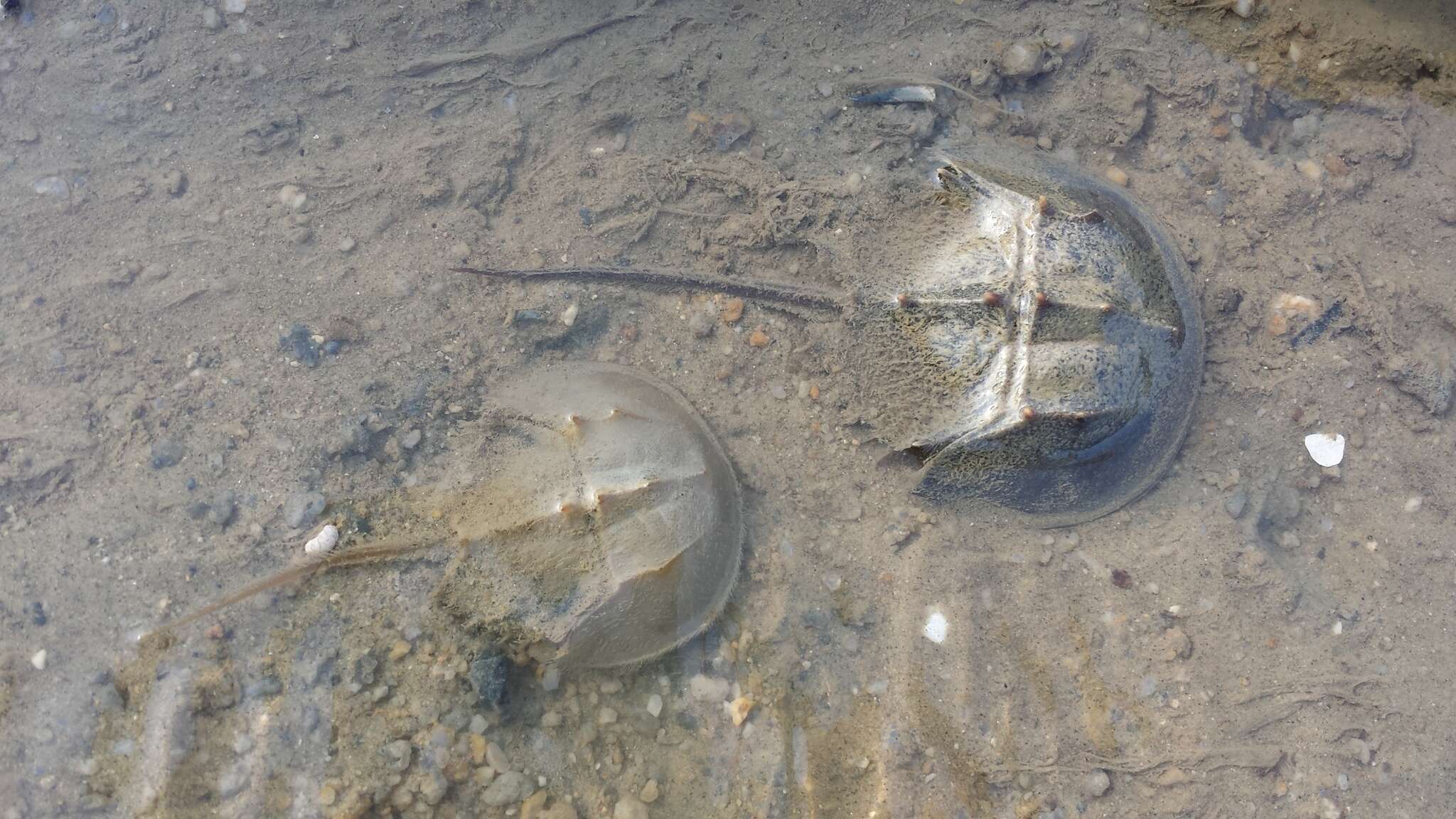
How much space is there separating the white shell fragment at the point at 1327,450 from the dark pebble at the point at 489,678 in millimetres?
3453

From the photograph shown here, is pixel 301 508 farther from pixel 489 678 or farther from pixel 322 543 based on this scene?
pixel 489 678

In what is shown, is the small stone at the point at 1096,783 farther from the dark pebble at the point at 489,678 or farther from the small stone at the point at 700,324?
the small stone at the point at 700,324

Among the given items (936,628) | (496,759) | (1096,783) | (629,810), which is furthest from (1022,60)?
(496,759)

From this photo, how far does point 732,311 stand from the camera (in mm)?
3520

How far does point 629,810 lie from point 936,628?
1366mm

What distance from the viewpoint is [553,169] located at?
356cm

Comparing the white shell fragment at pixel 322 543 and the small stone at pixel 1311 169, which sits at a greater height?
the small stone at pixel 1311 169

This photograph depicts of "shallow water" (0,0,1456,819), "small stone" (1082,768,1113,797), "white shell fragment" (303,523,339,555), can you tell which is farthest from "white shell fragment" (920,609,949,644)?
"white shell fragment" (303,523,339,555)

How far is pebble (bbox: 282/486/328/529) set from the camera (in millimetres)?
3066

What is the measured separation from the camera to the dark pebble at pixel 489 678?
286cm

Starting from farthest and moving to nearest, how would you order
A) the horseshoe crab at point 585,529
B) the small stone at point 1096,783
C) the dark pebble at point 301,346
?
the dark pebble at point 301,346, the small stone at point 1096,783, the horseshoe crab at point 585,529

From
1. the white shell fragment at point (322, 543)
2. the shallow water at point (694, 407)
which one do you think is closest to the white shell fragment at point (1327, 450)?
the shallow water at point (694, 407)

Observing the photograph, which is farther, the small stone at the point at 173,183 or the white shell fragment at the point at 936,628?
the small stone at the point at 173,183

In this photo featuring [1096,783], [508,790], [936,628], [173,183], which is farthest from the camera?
[173,183]
